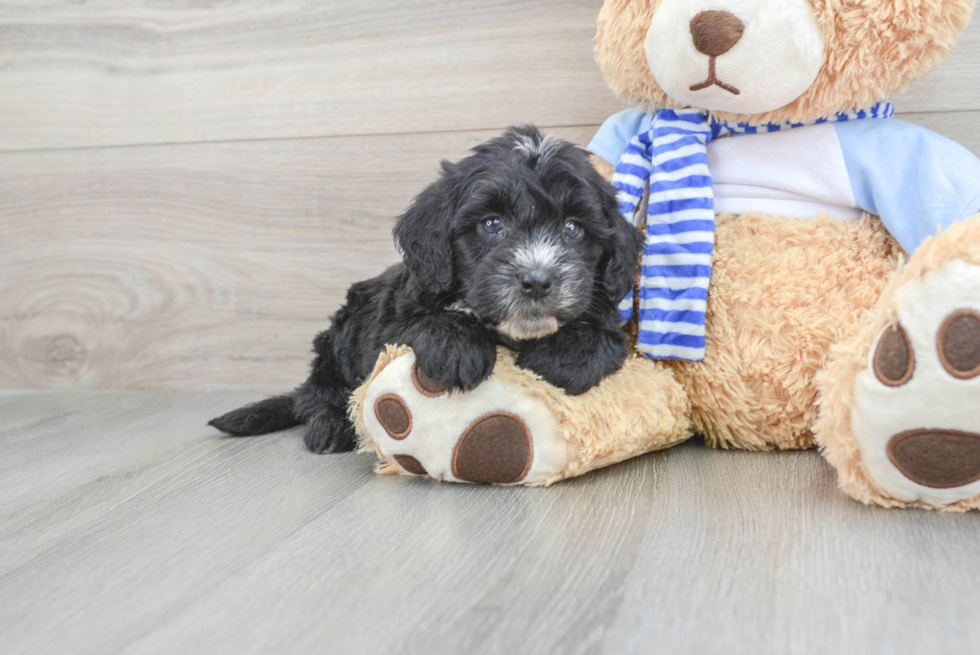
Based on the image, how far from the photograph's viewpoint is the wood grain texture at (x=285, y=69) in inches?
85.6

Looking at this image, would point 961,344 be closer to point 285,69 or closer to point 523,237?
point 523,237

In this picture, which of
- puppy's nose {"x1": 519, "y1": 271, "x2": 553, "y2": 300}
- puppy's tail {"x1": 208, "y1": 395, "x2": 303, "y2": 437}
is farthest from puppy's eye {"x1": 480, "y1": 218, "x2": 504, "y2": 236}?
puppy's tail {"x1": 208, "y1": 395, "x2": 303, "y2": 437}

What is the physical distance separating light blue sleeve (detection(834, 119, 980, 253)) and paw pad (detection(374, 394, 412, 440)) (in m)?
0.96

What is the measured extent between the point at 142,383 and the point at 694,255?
6.39ft

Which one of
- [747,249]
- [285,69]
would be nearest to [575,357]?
[747,249]

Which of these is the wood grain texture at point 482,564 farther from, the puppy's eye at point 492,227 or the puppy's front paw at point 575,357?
the puppy's eye at point 492,227

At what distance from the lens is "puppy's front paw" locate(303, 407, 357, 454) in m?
1.77

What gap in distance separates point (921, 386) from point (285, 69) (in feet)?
6.41

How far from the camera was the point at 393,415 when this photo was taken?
4.58ft

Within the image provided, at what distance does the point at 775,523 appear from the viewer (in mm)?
1159

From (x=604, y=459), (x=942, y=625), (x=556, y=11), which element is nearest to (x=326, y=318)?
(x=556, y=11)

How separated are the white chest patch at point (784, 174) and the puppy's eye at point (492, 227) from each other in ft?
1.74

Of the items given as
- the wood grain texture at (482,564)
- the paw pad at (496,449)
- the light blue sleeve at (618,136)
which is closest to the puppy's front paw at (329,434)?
the wood grain texture at (482,564)

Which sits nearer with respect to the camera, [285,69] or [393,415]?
[393,415]
